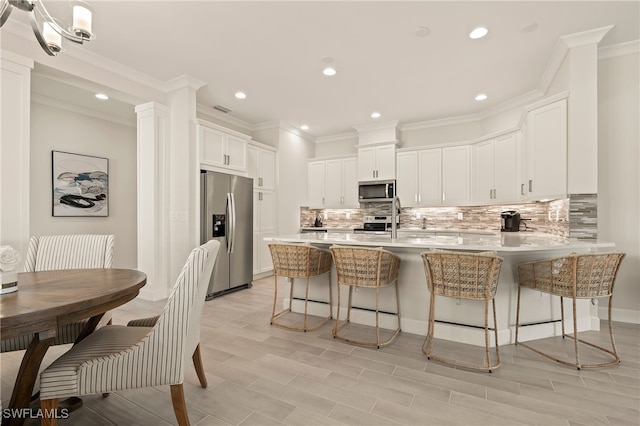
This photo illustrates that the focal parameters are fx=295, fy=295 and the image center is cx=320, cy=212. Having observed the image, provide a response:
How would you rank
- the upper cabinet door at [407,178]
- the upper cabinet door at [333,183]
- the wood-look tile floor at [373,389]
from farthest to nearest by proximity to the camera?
the upper cabinet door at [333,183] < the upper cabinet door at [407,178] < the wood-look tile floor at [373,389]

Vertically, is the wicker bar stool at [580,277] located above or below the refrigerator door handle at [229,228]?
below

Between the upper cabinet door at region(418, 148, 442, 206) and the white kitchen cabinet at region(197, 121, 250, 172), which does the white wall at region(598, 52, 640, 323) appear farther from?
the white kitchen cabinet at region(197, 121, 250, 172)

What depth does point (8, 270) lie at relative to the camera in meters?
1.39

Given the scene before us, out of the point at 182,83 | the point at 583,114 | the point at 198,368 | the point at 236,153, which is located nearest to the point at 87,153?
the point at 182,83

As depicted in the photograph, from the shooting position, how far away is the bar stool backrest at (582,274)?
221cm

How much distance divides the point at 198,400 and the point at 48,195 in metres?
4.27

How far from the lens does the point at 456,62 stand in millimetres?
3514

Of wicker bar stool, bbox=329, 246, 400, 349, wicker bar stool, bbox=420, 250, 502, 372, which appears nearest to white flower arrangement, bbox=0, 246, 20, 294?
wicker bar stool, bbox=329, 246, 400, 349

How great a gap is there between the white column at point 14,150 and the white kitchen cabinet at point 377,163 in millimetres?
4862

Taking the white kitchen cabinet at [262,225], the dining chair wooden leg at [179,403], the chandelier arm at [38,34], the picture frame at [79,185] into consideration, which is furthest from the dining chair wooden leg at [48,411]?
the picture frame at [79,185]

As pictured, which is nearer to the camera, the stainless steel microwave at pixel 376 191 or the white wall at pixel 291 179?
the stainless steel microwave at pixel 376 191

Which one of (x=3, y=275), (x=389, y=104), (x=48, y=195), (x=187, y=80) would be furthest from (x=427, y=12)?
(x=48, y=195)

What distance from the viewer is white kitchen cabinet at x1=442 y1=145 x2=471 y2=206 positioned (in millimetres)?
5234

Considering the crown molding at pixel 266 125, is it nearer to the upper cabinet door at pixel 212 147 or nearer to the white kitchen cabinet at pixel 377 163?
the upper cabinet door at pixel 212 147
